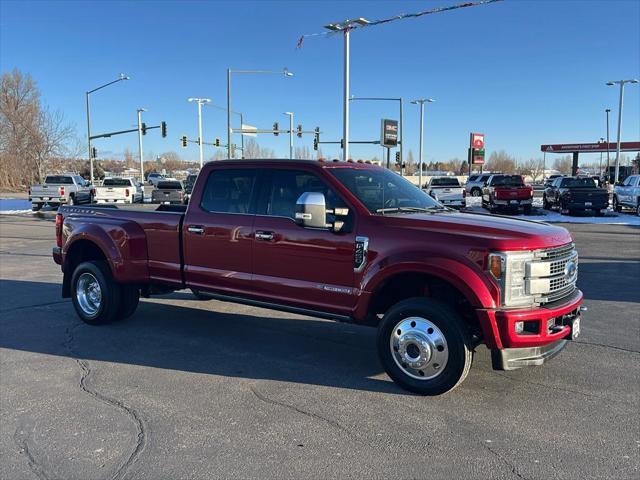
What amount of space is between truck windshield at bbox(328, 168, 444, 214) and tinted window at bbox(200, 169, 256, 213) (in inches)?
39.5

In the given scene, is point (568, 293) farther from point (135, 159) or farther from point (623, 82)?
point (135, 159)

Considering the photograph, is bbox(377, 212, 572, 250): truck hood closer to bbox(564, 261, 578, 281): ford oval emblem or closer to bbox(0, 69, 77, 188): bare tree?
bbox(564, 261, 578, 281): ford oval emblem

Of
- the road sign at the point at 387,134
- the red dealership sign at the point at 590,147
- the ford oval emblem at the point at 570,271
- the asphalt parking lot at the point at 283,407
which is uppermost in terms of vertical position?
the red dealership sign at the point at 590,147

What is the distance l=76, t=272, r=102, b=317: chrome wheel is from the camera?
6871mm

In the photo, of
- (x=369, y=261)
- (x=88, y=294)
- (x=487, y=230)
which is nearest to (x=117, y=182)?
(x=88, y=294)

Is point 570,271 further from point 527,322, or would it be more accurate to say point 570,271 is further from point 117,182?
point 117,182

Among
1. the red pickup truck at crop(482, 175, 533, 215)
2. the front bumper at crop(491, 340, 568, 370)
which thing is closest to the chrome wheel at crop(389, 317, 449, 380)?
the front bumper at crop(491, 340, 568, 370)

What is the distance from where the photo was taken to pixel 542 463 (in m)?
3.47

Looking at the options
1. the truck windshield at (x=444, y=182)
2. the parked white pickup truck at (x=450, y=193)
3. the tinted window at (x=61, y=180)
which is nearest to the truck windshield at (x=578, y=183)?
the parked white pickup truck at (x=450, y=193)

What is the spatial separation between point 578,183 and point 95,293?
26.4m

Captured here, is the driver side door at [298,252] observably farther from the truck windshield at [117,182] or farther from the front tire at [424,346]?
the truck windshield at [117,182]

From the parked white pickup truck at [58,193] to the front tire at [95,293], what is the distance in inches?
963

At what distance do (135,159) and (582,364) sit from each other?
612 ft

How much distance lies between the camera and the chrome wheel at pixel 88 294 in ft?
22.5
